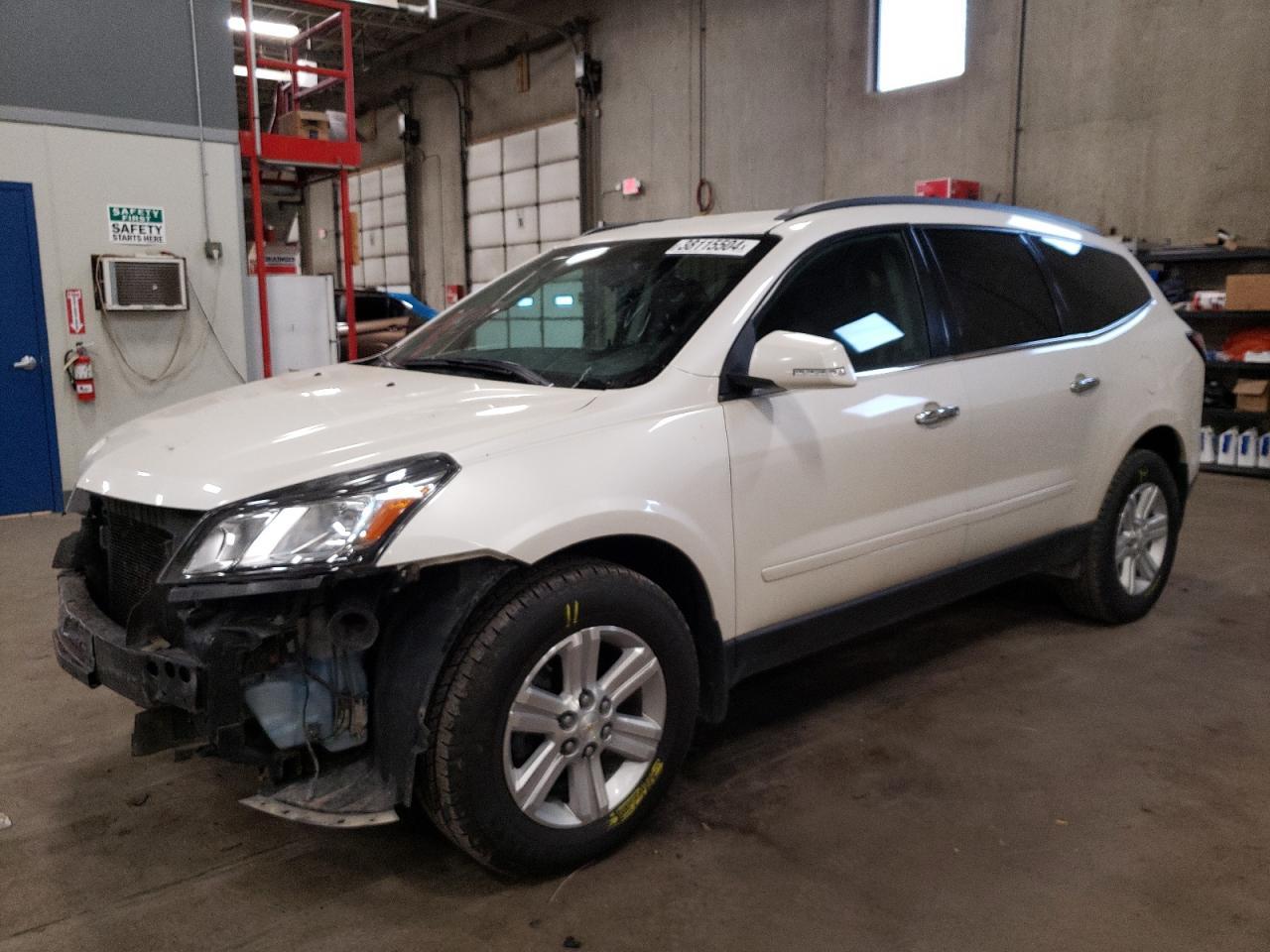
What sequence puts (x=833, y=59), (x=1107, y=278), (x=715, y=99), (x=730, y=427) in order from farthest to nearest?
(x=715, y=99) → (x=833, y=59) → (x=1107, y=278) → (x=730, y=427)

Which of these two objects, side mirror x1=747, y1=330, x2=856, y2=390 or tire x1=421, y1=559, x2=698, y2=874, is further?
side mirror x1=747, y1=330, x2=856, y2=390

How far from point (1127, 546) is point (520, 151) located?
13.1 meters

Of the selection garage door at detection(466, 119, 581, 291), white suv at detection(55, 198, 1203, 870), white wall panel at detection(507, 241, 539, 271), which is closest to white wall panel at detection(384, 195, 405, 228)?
garage door at detection(466, 119, 581, 291)

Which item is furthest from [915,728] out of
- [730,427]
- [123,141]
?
[123,141]

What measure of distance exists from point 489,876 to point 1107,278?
309 cm

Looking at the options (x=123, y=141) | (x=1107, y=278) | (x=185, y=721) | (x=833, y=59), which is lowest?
(x=185, y=721)

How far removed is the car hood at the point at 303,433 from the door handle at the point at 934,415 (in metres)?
1.05

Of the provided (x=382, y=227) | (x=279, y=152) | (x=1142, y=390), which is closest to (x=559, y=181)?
(x=382, y=227)

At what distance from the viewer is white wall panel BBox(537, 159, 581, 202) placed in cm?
1445

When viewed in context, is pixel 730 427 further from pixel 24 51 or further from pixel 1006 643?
pixel 24 51

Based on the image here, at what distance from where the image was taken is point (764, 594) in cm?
266

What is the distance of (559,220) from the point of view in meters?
14.8

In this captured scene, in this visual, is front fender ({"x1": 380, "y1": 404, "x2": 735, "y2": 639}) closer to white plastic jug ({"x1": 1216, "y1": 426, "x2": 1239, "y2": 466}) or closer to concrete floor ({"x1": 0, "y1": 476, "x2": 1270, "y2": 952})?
concrete floor ({"x1": 0, "y1": 476, "x2": 1270, "y2": 952})

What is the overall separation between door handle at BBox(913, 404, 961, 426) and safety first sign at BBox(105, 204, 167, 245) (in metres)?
5.74
